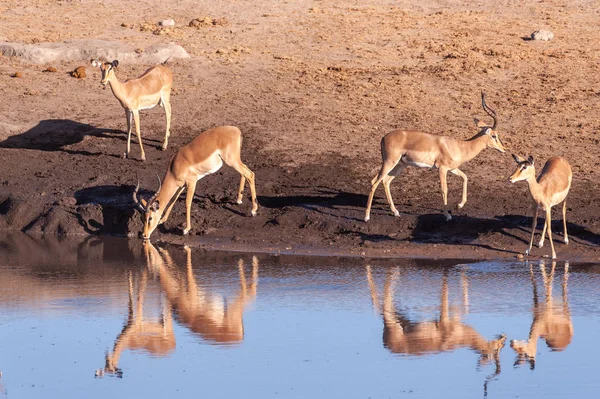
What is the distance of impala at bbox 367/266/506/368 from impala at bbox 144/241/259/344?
1339mm

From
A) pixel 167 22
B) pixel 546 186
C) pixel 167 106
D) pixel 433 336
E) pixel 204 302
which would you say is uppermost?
pixel 167 22

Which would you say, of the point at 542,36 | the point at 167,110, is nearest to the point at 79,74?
the point at 167,110

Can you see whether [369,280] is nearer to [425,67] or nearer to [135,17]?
[425,67]

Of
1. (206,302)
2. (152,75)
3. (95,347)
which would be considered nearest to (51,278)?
(206,302)

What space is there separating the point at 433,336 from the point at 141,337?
8.40ft

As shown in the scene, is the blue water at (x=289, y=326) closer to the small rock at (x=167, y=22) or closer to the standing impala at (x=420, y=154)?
the standing impala at (x=420, y=154)

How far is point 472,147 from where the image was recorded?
14312 mm

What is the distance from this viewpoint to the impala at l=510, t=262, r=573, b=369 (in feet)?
30.7

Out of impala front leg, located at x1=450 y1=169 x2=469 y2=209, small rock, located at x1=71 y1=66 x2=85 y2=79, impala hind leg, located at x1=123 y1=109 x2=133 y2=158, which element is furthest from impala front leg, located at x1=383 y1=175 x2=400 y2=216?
small rock, located at x1=71 y1=66 x2=85 y2=79

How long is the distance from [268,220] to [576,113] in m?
5.55

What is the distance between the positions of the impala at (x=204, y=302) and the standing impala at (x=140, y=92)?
166 inches

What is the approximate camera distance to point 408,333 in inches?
388

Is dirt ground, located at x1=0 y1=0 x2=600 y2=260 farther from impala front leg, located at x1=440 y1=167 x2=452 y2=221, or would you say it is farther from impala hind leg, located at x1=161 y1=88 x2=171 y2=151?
impala hind leg, located at x1=161 y1=88 x2=171 y2=151

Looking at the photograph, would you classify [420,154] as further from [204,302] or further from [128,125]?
[128,125]
